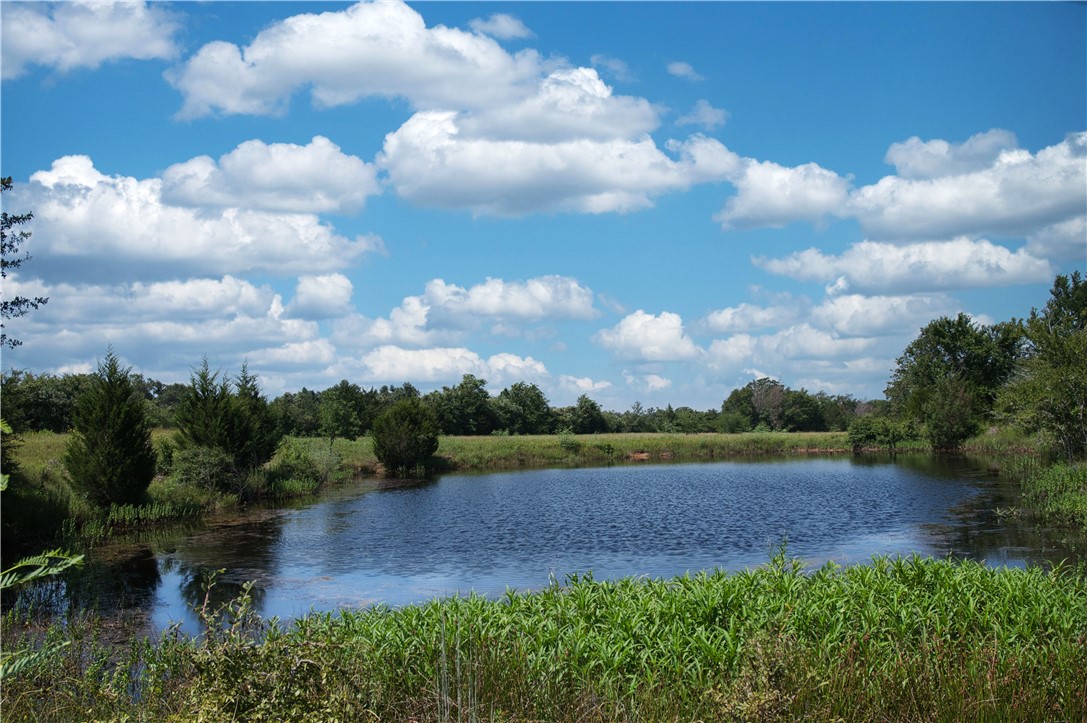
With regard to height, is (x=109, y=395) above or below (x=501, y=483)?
above

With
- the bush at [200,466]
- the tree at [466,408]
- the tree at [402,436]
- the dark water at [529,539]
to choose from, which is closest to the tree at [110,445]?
the dark water at [529,539]

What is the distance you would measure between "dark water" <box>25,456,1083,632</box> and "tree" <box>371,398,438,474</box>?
1041 centimetres

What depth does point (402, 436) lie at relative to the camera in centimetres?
4797

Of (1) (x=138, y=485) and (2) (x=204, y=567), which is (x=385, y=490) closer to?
(1) (x=138, y=485)

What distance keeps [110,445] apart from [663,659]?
22566 millimetres

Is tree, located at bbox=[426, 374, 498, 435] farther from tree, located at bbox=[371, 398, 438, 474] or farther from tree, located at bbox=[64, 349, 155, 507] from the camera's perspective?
tree, located at bbox=[64, 349, 155, 507]

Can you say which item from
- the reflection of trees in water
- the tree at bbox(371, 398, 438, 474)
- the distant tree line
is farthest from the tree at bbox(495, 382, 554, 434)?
the reflection of trees in water

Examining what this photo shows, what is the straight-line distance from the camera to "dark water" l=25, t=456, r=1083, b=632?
1603 centimetres

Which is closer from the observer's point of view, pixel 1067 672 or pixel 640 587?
pixel 1067 672

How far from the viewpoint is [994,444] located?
53531mm

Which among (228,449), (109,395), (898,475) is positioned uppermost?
(109,395)

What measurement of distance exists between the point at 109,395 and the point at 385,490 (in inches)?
629

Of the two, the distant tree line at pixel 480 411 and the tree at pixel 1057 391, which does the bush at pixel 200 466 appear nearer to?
the distant tree line at pixel 480 411

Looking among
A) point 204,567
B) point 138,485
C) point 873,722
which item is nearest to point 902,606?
point 873,722
